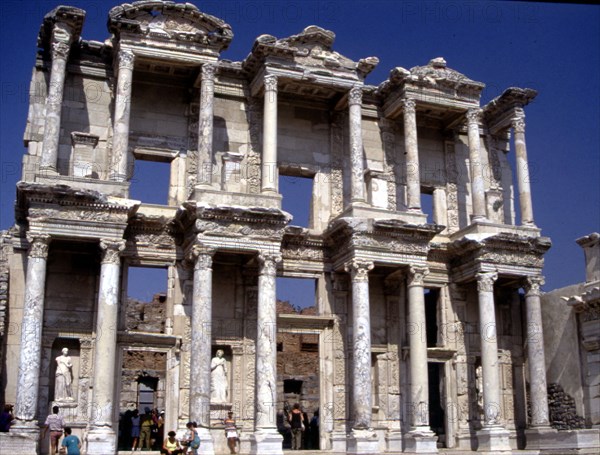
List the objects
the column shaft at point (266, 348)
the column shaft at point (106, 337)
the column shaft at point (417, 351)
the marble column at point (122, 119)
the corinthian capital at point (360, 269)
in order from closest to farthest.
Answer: the column shaft at point (106, 337) < the column shaft at point (266, 348) < the marble column at point (122, 119) < the column shaft at point (417, 351) < the corinthian capital at point (360, 269)

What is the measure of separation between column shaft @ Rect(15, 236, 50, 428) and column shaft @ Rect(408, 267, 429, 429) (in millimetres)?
9273

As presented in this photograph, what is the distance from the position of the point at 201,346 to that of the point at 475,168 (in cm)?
976

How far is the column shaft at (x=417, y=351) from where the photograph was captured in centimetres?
1866

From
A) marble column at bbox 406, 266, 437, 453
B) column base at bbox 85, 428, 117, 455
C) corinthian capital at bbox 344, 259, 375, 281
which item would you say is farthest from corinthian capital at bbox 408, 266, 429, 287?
column base at bbox 85, 428, 117, 455

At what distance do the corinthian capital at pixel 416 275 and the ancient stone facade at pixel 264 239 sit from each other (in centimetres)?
6

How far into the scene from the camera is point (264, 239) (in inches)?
711

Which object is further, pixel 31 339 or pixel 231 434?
pixel 231 434

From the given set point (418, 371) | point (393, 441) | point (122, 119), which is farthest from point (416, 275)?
point (122, 119)

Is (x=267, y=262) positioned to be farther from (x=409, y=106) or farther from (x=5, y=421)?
(x=5, y=421)

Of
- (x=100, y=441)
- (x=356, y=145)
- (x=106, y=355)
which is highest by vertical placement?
(x=356, y=145)

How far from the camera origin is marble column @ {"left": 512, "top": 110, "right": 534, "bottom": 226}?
70.7ft

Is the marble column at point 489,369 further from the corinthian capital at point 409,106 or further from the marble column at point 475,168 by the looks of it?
the corinthian capital at point 409,106

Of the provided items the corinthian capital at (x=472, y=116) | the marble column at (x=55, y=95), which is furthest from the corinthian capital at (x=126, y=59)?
the corinthian capital at (x=472, y=116)

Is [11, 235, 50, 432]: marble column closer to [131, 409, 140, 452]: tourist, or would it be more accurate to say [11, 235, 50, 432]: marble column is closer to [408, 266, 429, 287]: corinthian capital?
[131, 409, 140, 452]: tourist
